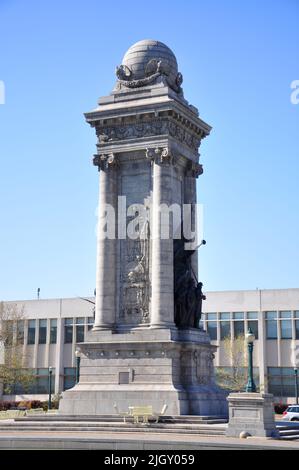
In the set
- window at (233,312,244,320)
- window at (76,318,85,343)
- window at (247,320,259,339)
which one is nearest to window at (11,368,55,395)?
window at (76,318,85,343)

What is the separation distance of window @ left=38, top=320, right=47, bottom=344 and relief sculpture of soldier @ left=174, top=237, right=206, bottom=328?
52.7 m

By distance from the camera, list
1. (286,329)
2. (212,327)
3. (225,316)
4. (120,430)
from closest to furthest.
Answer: (120,430), (286,329), (225,316), (212,327)

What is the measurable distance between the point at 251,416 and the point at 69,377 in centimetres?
5978

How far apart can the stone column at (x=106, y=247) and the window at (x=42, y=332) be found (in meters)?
51.7

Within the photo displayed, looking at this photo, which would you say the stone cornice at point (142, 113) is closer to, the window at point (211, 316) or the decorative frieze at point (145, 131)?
the decorative frieze at point (145, 131)

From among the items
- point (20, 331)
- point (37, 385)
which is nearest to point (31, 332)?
point (20, 331)

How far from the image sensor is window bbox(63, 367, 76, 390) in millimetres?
89250

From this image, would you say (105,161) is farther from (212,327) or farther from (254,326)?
(212,327)

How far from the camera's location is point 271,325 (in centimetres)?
8350

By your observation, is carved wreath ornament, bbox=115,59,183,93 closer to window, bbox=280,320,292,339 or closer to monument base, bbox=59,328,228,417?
monument base, bbox=59,328,228,417

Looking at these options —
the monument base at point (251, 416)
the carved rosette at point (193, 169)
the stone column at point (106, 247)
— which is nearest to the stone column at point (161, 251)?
the stone column at point (106, 247)
